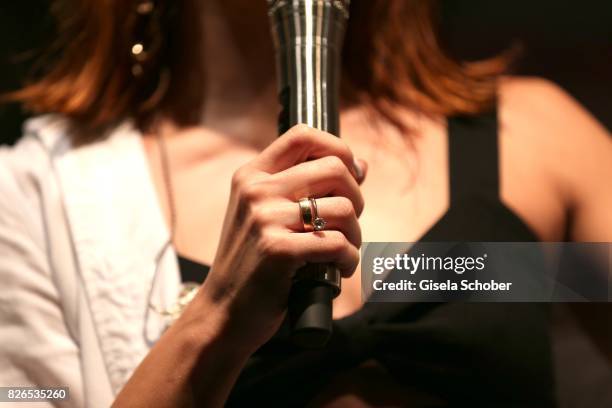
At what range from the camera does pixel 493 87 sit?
976mm

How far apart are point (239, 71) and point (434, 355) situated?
38cm

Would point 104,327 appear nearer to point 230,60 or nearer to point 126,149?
point 126,149

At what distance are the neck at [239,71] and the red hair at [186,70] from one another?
0.02 meters

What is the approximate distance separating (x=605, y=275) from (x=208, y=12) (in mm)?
511

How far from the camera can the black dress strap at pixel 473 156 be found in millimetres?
868

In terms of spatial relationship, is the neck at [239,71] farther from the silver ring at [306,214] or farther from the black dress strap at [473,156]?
the silver ring at [306,214]

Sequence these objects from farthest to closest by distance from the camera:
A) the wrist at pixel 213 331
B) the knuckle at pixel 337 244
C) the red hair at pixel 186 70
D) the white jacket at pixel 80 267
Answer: the red hair at pixel 186 70, the white jacket at pixel 80 267, the wrist at pixel 213 331, the knuckle at pixel 337 244

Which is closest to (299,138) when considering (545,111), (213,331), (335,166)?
(335,166)

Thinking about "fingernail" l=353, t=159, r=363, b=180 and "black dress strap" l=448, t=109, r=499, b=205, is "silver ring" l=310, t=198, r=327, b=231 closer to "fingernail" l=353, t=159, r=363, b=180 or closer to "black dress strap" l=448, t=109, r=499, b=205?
"fingernail" l=353, t=159, r=363, b=180

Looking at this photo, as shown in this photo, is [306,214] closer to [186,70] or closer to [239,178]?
[239,178]

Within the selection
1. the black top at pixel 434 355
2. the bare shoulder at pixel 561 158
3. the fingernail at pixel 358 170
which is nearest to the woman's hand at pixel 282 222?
the fingernail at pixel 358 170

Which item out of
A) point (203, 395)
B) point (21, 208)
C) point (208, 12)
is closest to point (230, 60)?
point (208, 12)

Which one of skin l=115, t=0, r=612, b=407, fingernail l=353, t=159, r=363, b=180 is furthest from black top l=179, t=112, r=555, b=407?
fingernail l=353, t=159, r=363, b=180

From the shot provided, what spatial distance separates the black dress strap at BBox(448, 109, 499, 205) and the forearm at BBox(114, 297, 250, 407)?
0.83 feet
